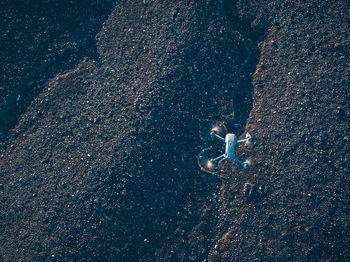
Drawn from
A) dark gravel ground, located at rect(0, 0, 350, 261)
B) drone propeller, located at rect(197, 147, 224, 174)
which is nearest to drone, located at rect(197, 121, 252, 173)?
drone propeller, located at rect(197, 147, 224, 174)

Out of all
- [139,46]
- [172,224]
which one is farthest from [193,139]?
[139,46]

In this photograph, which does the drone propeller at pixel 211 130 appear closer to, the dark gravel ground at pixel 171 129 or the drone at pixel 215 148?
the drone at pixel 215 148

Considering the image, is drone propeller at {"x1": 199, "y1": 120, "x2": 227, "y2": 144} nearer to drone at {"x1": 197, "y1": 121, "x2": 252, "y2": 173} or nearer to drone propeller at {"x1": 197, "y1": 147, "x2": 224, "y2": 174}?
drone at {"x1": 197, "y1": 121, "x2": 252, "y2": 173}

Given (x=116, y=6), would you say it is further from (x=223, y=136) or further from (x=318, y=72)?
(x=318, y=72)

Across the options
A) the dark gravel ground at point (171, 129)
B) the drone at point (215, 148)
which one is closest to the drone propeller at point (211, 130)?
the drone at point (215, 148)

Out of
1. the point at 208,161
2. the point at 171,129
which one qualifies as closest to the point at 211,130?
the point at 208,161
